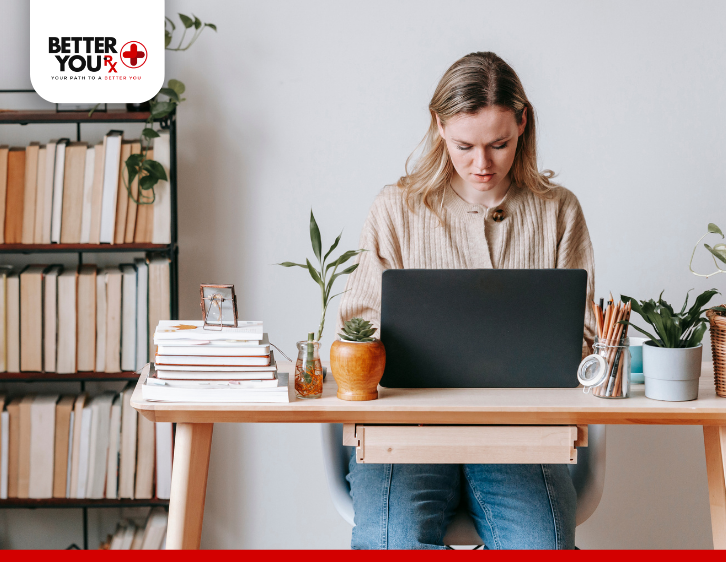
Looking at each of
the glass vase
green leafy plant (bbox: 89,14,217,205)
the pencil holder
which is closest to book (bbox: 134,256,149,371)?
green leafy plant (bbox: 89,14,217,205)

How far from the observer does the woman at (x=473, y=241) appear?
1312 mm

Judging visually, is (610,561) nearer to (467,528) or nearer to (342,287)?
(467,528)

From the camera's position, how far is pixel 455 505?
1.41 m

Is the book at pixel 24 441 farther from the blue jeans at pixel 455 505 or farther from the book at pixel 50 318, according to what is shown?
the blue jeans at pixel 455 505

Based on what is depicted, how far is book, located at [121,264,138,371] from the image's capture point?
200cm

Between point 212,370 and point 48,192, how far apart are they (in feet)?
3.62

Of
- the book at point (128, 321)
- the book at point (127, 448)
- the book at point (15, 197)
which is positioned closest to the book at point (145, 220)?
the book at point (128, 321)

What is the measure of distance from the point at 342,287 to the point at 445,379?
89 cm

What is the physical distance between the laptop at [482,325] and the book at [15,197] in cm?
130

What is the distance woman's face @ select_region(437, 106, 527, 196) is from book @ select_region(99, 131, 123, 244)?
963 mm

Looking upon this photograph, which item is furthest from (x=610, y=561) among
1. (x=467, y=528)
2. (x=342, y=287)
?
(x=342, y=287)

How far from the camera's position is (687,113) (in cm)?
215

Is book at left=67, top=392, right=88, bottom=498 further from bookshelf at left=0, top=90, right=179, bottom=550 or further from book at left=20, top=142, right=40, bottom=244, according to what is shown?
book at left=20, top=142, right=40, bottom=244

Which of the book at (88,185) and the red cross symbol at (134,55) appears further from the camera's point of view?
the red cross symbol at (134,55)
